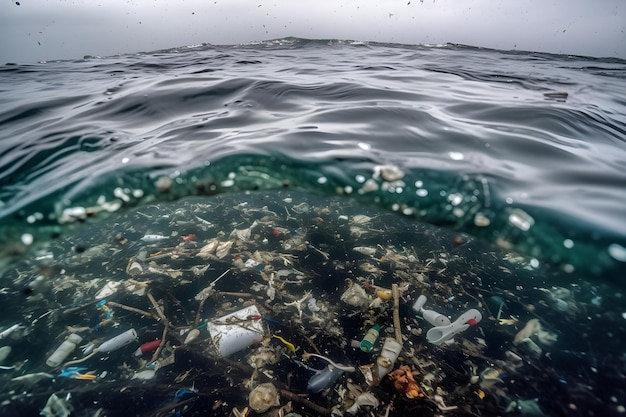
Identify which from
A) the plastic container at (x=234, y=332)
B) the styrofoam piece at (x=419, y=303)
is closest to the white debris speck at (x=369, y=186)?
Result: the plastic container at (x=234, y=332)

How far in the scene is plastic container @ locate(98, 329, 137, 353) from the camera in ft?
13.0

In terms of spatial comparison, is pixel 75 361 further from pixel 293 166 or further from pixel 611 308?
pixel 611 308

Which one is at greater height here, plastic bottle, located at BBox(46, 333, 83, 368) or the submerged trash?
the submerged trash

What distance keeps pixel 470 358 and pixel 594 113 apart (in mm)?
4593

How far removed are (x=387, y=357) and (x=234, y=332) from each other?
2129mm

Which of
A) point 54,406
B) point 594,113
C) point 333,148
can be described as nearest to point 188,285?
point 54,406

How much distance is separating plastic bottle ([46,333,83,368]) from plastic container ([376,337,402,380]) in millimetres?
4370

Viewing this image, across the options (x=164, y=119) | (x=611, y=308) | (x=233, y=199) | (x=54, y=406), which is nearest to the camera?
(x=54, y=406)

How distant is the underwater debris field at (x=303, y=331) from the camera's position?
330cm

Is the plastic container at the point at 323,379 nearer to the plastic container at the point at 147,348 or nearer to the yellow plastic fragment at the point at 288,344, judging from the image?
the yellow plastic fragment at the point at 288,344

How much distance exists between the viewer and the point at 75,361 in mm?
3822

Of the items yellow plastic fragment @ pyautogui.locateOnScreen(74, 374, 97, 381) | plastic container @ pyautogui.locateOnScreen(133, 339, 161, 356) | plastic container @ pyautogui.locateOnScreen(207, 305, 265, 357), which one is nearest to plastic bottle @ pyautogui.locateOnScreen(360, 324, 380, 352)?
plastic container @ pyautogui.locateOnScreen(207, 305, 265, 357)

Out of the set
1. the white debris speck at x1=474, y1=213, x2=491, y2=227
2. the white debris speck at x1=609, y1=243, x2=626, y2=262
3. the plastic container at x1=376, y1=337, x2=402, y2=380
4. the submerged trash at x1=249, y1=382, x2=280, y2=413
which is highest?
the white debris speck at x1=609, y1=243, x2=626, y2=262

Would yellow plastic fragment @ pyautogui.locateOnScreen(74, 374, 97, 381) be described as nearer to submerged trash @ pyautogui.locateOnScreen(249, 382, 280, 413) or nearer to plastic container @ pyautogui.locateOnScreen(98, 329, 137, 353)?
plastic container @ pyautogui.locateOnScreen(98, 329, 137, 353)
